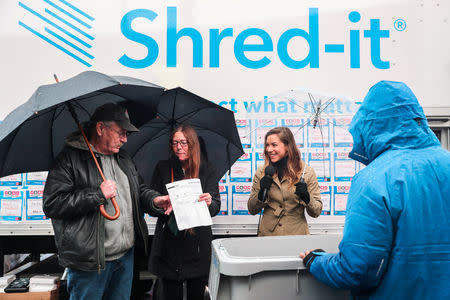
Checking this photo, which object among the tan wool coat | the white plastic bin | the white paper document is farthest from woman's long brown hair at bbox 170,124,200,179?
the white plastic bin

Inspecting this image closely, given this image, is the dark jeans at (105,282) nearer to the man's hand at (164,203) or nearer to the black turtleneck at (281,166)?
the man's hand at (164,203)

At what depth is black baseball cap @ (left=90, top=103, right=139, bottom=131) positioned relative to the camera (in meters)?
2.18

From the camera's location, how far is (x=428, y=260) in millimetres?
1290

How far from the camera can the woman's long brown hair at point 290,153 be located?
276 centimetres

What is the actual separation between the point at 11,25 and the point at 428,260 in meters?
3.71

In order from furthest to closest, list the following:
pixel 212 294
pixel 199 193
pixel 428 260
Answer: pixel 199 193 < pixel 212 294 < pixel 428 260

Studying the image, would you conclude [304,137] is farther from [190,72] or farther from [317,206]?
[190,72]

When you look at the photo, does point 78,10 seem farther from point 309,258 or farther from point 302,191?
point 309,258

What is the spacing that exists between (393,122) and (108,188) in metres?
1.63

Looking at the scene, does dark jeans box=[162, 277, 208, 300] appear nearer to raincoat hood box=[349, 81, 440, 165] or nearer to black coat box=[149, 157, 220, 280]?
black coat box=[149, 157, 220, 280]

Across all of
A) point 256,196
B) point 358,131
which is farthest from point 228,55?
point 358,131

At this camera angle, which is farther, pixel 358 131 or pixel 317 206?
pixel 317 206

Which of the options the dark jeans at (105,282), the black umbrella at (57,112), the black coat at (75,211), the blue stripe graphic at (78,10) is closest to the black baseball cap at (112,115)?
the black umbrella at (57,112)

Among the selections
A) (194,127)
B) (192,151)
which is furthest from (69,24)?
(192,151)
